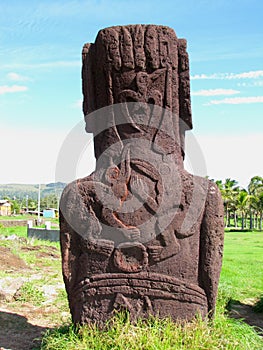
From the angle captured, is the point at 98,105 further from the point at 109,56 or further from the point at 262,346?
the point at 262,346

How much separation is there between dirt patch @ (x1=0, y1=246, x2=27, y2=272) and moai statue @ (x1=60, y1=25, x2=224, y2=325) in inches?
197

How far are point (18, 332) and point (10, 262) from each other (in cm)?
418

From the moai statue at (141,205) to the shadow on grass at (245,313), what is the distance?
6.83 feet

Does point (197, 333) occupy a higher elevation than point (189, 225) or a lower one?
lower

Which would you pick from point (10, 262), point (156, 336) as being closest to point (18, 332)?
point (156, 336)

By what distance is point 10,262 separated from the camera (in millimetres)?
9094

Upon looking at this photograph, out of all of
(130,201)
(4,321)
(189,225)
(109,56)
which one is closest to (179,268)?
(189,225)

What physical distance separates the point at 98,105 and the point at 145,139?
1.82 ft

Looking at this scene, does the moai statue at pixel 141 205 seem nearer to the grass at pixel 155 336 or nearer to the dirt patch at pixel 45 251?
the grass at pixel 155 336

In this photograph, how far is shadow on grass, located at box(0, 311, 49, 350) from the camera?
4.51m

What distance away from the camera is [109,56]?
4.14 metres

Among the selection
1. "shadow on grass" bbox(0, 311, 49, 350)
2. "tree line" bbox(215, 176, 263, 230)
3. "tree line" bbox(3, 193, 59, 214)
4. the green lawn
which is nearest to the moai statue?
"shadow on grass" bbox(0, 311, 49, 350)

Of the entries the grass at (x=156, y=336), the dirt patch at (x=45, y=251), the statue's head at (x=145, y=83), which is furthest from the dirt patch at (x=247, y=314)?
the dirt patch at (x=45, y=251)

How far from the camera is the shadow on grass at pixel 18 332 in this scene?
4.51 meters
